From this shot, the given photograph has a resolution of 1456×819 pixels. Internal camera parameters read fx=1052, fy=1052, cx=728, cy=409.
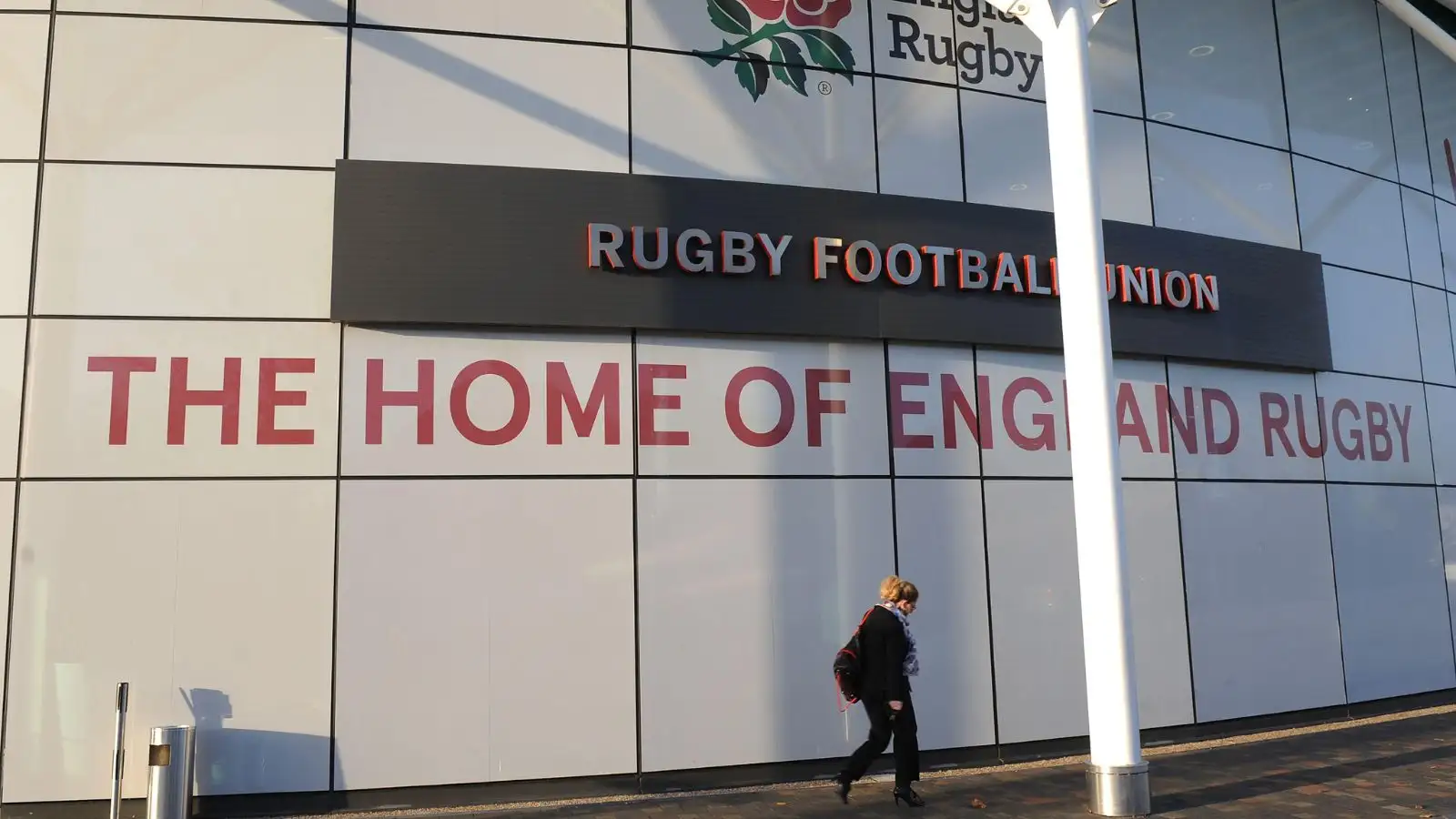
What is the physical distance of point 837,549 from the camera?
9.69 m

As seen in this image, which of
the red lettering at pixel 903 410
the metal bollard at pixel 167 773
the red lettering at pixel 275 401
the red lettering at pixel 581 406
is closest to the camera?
the metal bollard at pixel 167 773

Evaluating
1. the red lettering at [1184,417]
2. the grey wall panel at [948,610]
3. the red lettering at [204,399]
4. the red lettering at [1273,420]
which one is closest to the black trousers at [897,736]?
the grey wall panel at [948,610]

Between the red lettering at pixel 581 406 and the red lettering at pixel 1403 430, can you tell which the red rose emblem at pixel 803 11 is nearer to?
the red lettering at pixel 581 406

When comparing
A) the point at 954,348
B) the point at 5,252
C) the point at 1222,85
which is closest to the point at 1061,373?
the point at 954,348

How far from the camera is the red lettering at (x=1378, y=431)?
12805mm

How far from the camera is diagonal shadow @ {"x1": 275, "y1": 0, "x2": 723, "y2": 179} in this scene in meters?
9.36

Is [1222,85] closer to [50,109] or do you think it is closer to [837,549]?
[837,549]

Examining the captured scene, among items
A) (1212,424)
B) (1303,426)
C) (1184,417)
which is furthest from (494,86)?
(1303,426)

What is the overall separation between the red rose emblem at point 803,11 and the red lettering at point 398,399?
4.71 m

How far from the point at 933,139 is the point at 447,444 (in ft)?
18.5

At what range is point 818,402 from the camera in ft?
32.4

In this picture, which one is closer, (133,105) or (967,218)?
(133,105)

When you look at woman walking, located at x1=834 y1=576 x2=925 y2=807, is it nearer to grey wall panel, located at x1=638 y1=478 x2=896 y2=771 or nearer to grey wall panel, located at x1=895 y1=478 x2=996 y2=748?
grey wall panel, located at x1=638 y1=478 x2=896 y2=771

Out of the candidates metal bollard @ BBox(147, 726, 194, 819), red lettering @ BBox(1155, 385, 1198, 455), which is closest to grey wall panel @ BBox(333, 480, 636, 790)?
metal bollard @ BBox(147, 726, 194, 819)
